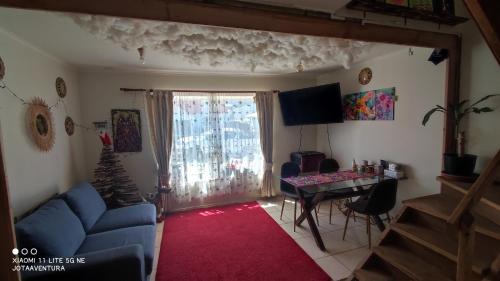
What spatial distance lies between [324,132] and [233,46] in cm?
285

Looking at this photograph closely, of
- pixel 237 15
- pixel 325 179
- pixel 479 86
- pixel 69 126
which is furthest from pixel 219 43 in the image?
pixel 479 86

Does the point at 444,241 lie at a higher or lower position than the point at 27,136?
lower

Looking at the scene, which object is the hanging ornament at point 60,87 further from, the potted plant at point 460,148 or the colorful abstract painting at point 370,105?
the potted plant at point 460,148

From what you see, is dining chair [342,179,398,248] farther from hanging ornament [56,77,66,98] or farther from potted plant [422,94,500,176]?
hanging ornament [56,77,66,98]

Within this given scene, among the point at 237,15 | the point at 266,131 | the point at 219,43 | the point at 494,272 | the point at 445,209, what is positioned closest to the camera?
the point at 494,272

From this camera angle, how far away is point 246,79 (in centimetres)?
431

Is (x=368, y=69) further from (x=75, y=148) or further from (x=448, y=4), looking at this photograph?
(x=75, y=148)

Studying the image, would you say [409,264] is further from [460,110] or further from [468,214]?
[460,110]

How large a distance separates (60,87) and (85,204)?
61.3 inches

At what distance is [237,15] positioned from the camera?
5.08 feet

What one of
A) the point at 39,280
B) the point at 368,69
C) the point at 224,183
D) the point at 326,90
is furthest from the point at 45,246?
the point at 368,69

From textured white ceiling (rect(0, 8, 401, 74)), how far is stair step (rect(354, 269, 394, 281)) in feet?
7.43

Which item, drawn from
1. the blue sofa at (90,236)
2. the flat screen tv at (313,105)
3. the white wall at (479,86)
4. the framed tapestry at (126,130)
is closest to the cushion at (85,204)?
the blue sofa at (90,236)

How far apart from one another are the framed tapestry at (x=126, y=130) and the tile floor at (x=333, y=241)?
136 centimetres
